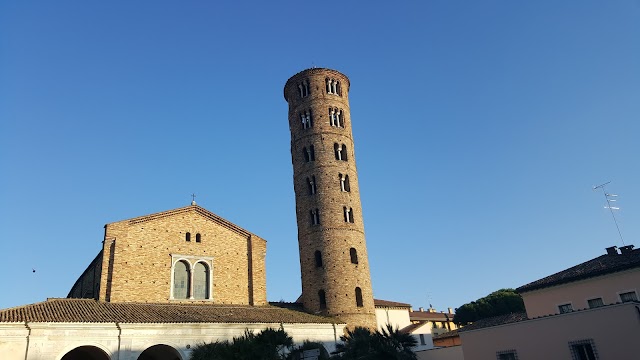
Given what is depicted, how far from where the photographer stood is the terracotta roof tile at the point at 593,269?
75.5 feet

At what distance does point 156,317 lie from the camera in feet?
75.3

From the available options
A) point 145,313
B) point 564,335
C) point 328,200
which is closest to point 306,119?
point 328,200

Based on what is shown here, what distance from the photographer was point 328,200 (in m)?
32.1

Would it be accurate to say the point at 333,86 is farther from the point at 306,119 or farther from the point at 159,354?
the point at 159,354

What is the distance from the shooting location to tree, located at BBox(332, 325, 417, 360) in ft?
58.1

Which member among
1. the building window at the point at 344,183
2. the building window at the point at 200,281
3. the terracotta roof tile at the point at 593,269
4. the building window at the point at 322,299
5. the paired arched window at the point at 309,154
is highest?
the paired arched window at the point at 309,154

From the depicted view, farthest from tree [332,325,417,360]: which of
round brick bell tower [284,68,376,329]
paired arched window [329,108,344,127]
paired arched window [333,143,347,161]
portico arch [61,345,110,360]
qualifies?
paired arched window [329,108,344,127]

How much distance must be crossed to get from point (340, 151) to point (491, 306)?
29834mm

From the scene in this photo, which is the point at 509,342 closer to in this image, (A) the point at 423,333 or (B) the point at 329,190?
(B) the point at 329,190

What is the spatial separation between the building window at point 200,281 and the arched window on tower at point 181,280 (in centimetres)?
45

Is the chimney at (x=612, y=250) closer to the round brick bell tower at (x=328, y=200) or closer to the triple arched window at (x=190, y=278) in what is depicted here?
the round brick bell tower at (x=328, y=200)

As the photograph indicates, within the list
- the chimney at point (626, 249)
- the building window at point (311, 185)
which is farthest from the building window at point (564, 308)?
the building window at point (311, 185)

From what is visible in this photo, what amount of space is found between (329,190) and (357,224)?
300 cm

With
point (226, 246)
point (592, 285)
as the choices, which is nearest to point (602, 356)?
point (592, 285)
